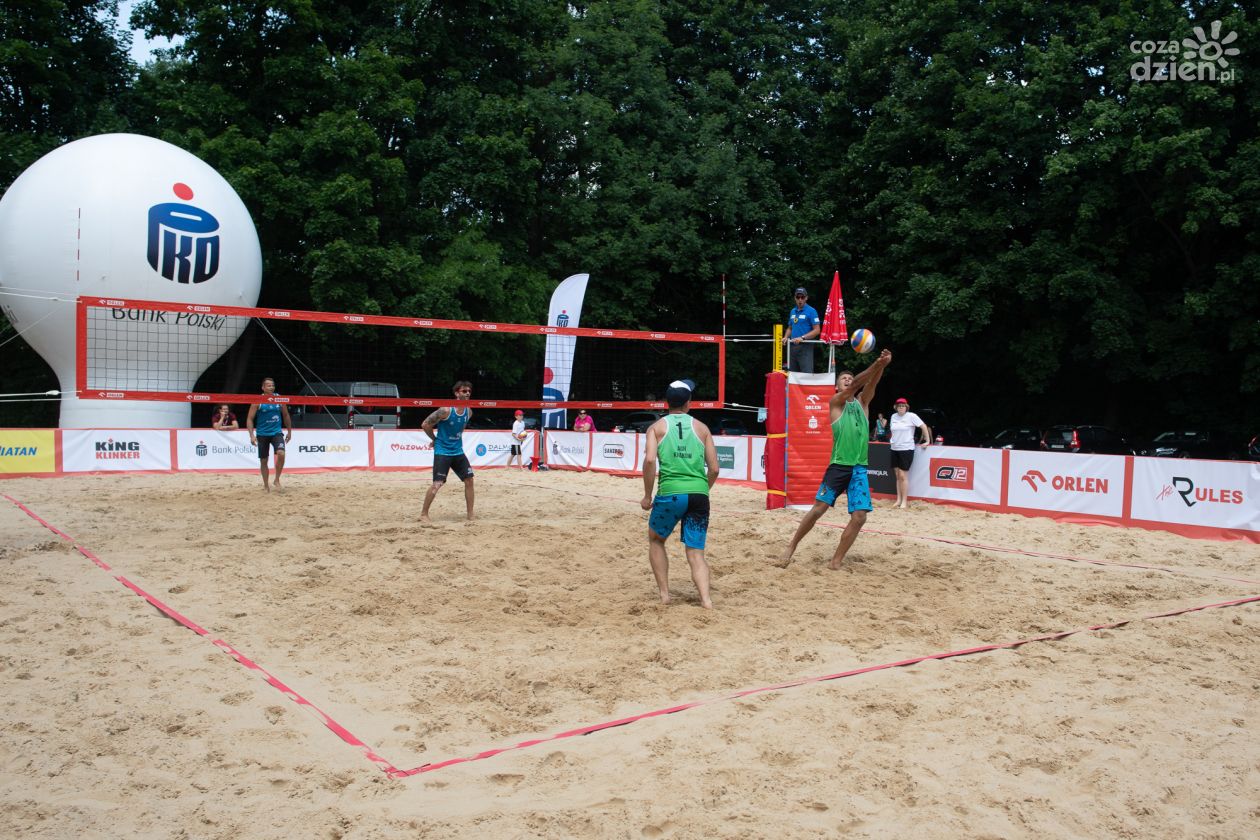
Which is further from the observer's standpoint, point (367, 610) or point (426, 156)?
point (426, 156)

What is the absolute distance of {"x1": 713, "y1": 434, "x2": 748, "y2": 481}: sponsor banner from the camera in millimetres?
16797

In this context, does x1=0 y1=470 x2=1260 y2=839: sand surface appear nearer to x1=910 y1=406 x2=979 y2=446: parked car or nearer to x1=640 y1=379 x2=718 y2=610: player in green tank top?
x1=640 y1=379 x2=718 y2=610: player in green tank top

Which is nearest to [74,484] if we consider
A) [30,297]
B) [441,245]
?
[30,297]

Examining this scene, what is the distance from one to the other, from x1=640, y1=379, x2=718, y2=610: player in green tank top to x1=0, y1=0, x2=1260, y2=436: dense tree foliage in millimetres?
16036

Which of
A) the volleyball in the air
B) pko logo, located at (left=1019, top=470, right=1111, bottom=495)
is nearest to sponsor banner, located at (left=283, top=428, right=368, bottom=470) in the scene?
the volleyball in the air

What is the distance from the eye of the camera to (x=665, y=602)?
20.0ft

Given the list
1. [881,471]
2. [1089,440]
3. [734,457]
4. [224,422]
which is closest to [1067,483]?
[881,471]

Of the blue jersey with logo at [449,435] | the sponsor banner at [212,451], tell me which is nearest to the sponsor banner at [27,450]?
the sponsor banner at [212,451]

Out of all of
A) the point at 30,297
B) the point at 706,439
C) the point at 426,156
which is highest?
the point at 426,156

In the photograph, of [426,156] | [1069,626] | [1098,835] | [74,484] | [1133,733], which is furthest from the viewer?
[426,156]

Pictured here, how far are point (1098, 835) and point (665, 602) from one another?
10.8 ft

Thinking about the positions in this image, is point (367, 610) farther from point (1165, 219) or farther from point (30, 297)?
point (1165, 219)

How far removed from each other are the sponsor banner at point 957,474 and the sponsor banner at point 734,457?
3695 mm

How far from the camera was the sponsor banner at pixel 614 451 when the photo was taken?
1870 centimetres
